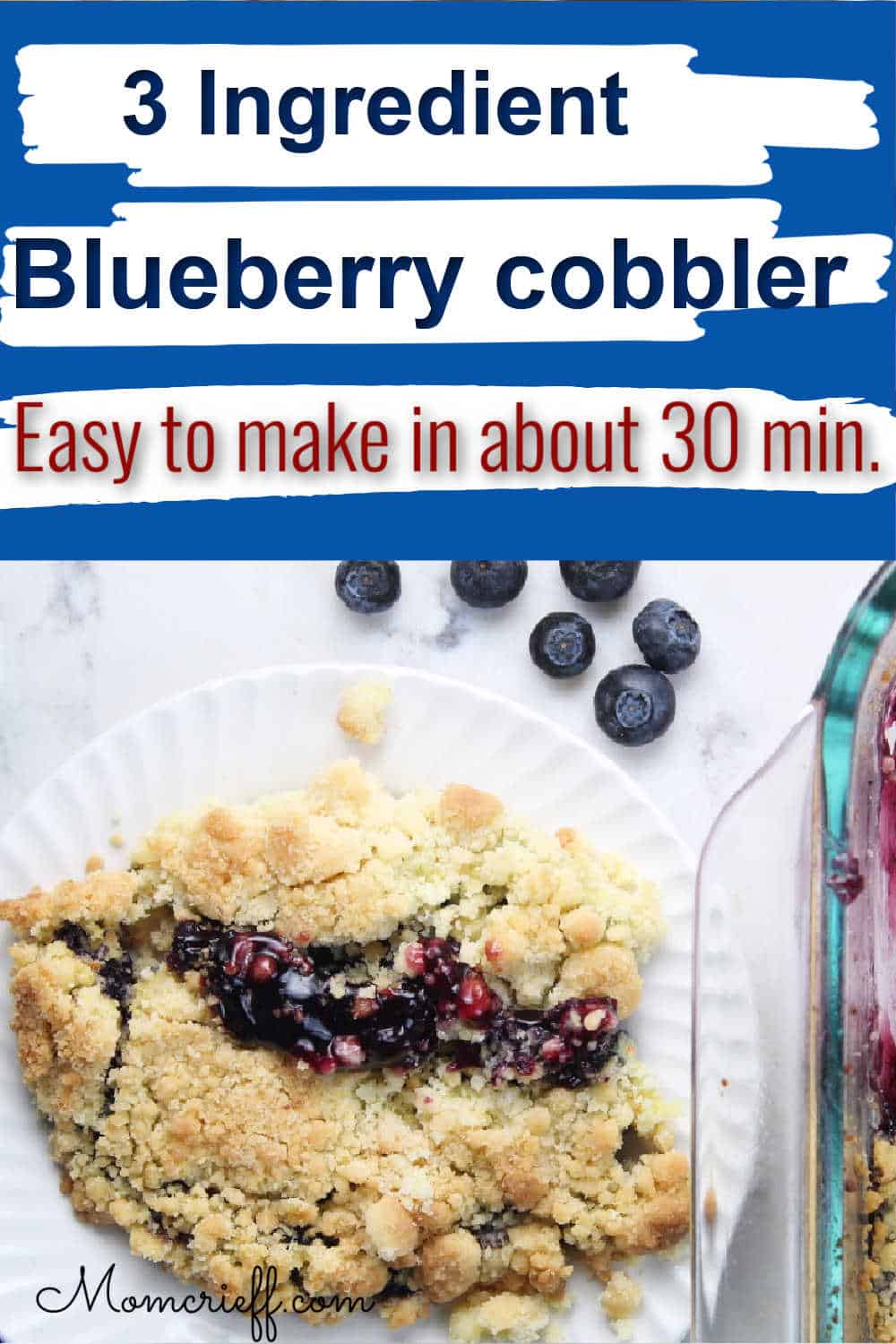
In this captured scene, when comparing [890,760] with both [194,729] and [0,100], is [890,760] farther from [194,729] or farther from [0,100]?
[0,100]

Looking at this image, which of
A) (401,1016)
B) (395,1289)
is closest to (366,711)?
(401,1016)

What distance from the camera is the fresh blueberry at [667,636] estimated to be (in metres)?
2.14

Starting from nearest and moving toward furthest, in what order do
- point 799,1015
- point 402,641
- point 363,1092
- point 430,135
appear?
point 799,1015, point 363,1092, point 430,135, point 402,641

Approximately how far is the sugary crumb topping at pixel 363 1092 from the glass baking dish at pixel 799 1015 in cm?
15

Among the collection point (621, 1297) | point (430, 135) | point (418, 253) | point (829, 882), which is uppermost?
point (430, 135)

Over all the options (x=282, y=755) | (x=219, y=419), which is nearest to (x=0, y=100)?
(x=219, y=419)

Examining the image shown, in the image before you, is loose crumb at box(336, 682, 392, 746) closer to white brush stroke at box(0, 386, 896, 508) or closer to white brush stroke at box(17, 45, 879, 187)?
white brush stroke at box(0, 386, 896, 508)

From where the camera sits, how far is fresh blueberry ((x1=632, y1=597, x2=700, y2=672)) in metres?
2.14

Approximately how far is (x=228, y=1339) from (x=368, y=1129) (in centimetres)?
37

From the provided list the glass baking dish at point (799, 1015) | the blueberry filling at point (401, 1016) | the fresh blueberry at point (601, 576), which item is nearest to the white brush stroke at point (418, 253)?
the fresh blueberry at point (601, 576)

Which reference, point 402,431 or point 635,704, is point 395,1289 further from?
point 402,431

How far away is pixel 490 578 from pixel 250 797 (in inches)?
19.4

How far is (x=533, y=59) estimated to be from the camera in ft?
6.90

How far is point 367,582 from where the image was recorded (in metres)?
2.17
